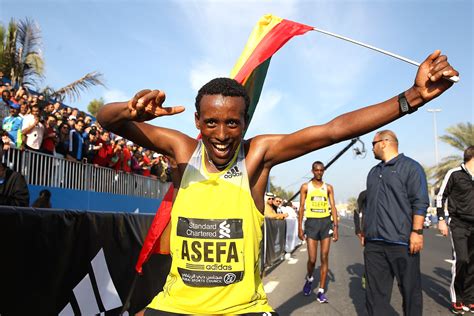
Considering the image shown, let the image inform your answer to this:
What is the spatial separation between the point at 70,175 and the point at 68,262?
718 cm

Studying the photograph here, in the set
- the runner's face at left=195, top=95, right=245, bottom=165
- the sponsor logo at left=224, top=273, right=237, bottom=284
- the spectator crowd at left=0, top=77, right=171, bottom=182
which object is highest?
the spectator crowd at left=0, top=77, right=171, bottom=182

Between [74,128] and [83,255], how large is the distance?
25.1 ft

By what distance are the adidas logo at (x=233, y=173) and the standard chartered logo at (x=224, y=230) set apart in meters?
0.26

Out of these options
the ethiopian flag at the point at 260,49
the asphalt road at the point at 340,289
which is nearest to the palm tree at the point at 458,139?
the asphalt road at the point at 340,289

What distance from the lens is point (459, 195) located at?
634cm

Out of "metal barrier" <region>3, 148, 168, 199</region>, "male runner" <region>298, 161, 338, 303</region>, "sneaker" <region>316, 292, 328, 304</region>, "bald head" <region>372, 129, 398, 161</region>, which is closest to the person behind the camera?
"bald head" <region>372, 129, 398, 161</region>

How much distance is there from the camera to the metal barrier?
27.8 ft

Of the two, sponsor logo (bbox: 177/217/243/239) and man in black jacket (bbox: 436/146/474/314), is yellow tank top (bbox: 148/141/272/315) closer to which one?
sponsor logo (bbox: 177/217/243/239)

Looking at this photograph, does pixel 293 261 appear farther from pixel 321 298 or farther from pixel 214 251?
pixel 214 251

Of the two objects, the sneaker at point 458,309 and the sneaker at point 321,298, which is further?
the sneaker at point 321,298

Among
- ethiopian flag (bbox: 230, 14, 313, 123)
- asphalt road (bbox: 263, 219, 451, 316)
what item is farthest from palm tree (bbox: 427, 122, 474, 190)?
ethiopian flag (bbox: 230, 14, 313, 123)

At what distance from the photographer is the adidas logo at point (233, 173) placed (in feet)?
7.82

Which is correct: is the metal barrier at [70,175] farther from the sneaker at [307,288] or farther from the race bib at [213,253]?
the race bib at [213,253]

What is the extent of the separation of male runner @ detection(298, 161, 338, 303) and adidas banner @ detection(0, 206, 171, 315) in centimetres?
348
